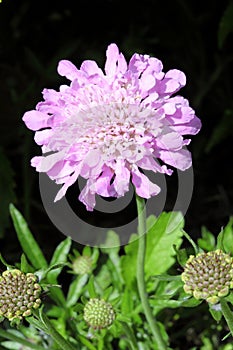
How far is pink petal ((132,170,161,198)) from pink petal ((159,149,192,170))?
2.2 inches

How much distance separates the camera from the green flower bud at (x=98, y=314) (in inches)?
69.3

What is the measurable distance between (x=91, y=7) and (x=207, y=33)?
438 mm

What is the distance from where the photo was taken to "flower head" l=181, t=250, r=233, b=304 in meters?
1.47

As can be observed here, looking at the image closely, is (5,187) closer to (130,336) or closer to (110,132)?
(130,336)

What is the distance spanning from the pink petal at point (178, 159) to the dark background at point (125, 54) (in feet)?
3.53

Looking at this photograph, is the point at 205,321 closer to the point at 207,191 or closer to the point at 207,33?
the point at 207,191

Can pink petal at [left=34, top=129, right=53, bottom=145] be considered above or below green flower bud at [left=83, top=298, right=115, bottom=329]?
above

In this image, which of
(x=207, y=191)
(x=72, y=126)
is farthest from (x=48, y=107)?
(x=207, y=191)

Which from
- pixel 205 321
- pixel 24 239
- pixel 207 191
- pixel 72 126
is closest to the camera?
pixel 72 126

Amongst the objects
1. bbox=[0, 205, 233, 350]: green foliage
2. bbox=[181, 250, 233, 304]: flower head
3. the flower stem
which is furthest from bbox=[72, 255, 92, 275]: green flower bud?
bbox=[181, 250, 233, 304]: flower head

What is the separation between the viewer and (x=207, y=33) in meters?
2.77

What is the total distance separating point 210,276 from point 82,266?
21.8 inches

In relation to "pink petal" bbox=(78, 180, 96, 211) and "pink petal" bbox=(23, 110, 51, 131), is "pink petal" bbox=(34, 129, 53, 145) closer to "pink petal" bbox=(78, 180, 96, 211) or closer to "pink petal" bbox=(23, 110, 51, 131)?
"pink petal" bbox=(23, 110, 51, 131)

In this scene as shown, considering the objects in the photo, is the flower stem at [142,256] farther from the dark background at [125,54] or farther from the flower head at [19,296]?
the dark background at [125,54]
